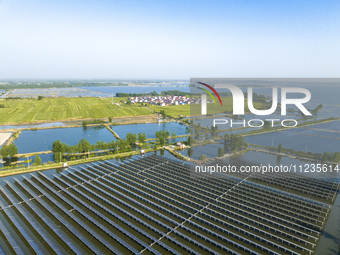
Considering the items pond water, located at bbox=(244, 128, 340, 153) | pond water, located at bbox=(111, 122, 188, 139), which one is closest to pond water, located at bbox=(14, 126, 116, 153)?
Answer: pond water, located at bbox=(111, 122, 188, 139)

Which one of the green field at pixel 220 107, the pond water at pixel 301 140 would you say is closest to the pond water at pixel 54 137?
the green field at pixel 220 107

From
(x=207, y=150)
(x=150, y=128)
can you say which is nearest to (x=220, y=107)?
(x=207, y=150)

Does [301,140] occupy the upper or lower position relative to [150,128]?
upper

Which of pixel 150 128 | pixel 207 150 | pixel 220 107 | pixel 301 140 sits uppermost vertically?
pixel 220 107

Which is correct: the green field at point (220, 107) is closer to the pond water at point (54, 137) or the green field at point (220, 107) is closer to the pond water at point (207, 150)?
the pond water at point (207, 150)

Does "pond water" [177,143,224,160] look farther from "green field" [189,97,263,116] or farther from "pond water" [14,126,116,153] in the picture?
"pond water" [14,126,116,153]

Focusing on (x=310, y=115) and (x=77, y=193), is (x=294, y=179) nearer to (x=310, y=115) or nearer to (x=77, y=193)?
(x=310, y=115)

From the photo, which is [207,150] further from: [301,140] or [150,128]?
[150,128]
